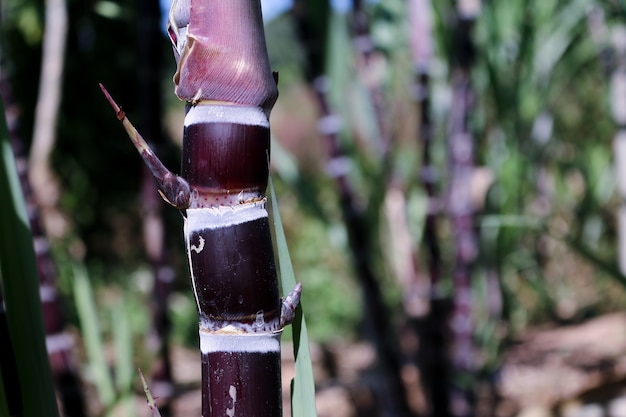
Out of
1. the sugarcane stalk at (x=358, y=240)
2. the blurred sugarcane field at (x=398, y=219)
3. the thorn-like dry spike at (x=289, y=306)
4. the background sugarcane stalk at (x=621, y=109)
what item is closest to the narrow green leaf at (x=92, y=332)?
the blurred sugarcane field at (x=398, y=219)

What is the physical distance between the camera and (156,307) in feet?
2.77

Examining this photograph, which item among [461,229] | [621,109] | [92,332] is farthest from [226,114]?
[621,109]

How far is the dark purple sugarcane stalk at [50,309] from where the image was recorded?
66 centimetres

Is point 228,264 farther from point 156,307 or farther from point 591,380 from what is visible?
point 591,380

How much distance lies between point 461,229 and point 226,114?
65 centimetres

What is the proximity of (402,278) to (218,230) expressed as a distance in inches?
38.5

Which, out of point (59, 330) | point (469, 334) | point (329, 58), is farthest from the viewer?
point (469, 334)

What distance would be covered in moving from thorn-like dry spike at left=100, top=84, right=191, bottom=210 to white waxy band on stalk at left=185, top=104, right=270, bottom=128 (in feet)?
0.06

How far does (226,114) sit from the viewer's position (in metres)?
0.25

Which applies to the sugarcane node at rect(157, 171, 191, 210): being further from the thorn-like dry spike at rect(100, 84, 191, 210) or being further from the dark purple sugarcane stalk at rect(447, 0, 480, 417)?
the dark purple sugarcane stalk at rect(447, 0, 480, 417)

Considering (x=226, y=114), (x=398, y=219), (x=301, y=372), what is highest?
(x=226, y=114)

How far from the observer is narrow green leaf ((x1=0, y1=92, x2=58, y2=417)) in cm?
31

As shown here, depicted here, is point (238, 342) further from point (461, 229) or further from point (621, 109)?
point (621, 109)

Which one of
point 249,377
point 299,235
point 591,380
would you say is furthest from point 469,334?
point 299,235
